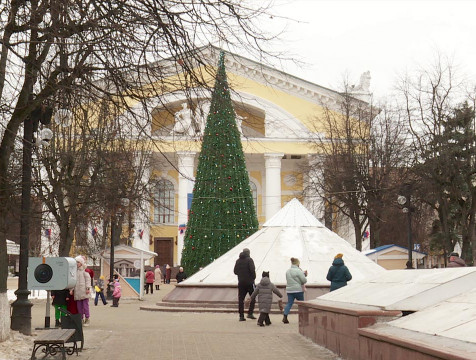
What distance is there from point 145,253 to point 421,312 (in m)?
27.7

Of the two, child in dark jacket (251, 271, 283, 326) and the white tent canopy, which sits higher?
the white tent canopy

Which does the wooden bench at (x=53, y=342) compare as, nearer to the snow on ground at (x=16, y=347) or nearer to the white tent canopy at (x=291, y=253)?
the snow on ground at (x=16, y=347)

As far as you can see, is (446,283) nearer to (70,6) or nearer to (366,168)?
(70,6)

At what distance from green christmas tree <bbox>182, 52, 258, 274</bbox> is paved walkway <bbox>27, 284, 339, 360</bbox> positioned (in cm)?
1396

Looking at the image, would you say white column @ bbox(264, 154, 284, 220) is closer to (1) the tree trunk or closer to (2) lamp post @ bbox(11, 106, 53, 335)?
(2) lamp post @ bbox(11, 106, 53, 335)

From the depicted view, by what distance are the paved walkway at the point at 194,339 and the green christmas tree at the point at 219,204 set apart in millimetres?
13957

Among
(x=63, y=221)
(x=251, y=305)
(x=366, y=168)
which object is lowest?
(x=251, y=305)

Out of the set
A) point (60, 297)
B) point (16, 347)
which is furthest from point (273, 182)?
point (16, 347)

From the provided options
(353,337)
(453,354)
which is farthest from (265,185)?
(453,354)

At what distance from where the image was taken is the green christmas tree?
120 ft

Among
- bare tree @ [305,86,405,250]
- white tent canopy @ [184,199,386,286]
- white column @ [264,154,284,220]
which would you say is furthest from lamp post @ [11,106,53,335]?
white column @ [264,154,284,220]

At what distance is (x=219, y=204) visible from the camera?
37375 millimetres

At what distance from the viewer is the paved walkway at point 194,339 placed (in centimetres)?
1308

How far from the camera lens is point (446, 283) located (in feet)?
35.6
